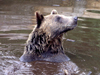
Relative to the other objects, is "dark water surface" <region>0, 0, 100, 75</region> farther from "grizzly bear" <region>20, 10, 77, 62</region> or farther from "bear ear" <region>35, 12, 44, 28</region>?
"bear ear" <region>35, 12, 44, 28</region>

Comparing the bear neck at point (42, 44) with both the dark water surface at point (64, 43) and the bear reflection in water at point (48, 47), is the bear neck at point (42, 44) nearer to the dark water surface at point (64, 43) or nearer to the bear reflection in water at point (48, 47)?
the bear reflection in water at point (48, 47)

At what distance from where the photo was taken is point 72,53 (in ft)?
21.6

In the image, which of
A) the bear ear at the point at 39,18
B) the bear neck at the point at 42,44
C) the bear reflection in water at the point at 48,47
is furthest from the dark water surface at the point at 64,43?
the bear ear at the point at 39,18

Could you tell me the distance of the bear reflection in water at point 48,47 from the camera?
204 inches

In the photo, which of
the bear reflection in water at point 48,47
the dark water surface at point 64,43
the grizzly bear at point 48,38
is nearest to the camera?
the bear reflection in water at point 48,47

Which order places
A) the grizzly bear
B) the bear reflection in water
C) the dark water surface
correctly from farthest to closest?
the grizzly bear, the dark water surface, the bear reflection in water

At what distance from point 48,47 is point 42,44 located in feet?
0.72

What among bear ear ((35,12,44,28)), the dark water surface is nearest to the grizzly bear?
bear ear ((35,12,44,28))

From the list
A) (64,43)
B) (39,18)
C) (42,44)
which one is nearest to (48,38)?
(42,44)

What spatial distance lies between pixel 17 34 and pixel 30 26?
1.43 metres

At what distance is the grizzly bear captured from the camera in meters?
5.39

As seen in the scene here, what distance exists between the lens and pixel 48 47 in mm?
5656

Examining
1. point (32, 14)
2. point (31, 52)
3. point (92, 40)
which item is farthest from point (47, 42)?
point (32, 14)

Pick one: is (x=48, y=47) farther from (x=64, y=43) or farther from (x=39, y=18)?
(x=64, y=43)
